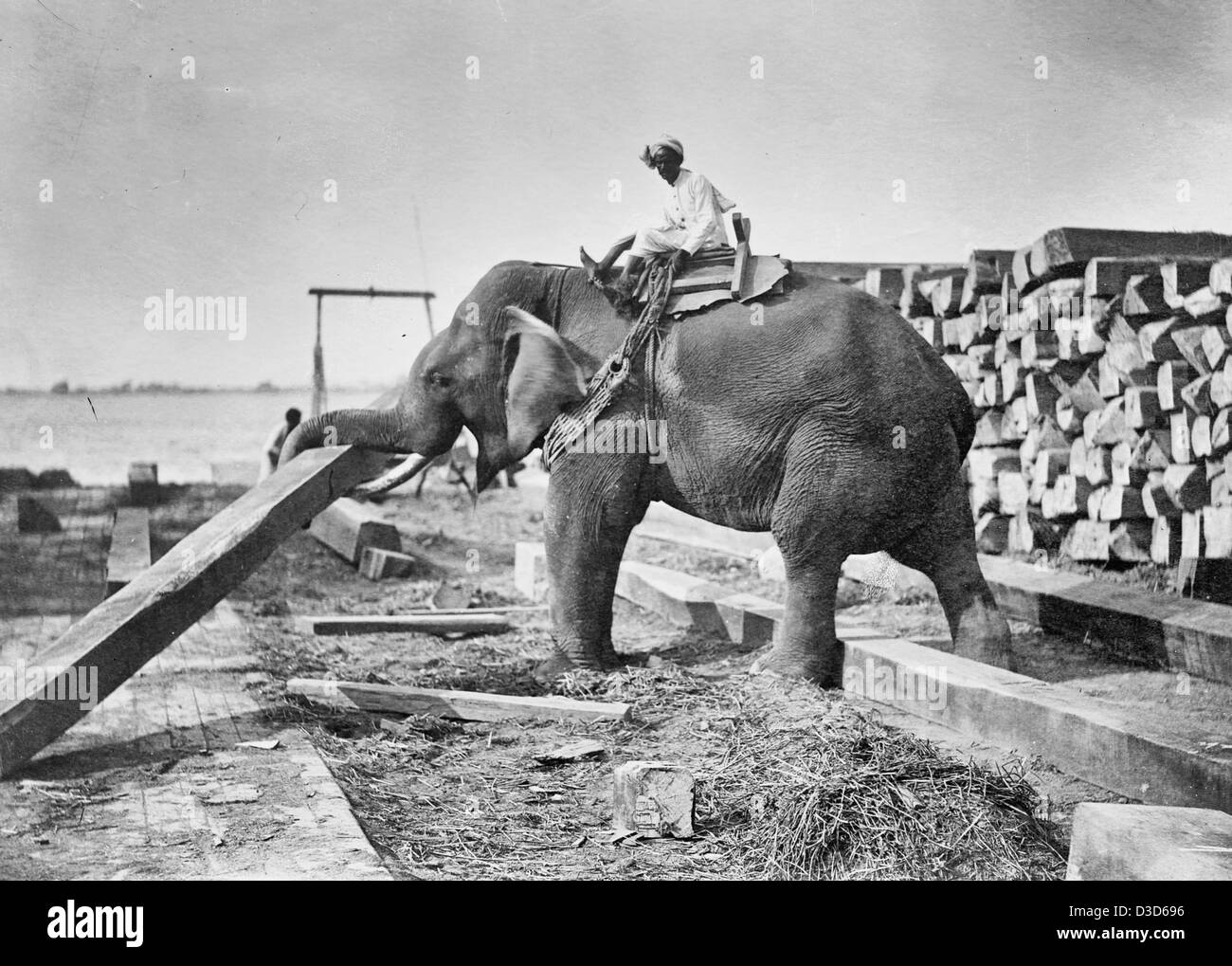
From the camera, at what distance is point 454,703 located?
533 centimetres

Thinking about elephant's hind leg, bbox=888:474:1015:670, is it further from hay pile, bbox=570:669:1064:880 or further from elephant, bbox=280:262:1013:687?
hay pile, bbox=570:669:1064:880

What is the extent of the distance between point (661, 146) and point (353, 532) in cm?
484

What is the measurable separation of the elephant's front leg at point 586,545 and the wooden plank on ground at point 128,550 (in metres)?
2.14

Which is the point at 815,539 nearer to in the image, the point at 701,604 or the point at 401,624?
the point at 701,604

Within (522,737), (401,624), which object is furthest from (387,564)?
(522,737)

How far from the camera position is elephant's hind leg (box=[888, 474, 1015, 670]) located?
565 cm

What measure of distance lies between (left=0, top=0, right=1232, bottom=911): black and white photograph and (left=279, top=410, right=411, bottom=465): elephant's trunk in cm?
2

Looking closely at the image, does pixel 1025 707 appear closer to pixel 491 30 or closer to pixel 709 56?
pixel 709 56

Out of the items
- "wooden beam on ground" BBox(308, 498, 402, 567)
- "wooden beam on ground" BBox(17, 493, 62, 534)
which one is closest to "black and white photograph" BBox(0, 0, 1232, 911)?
"wooden beam on ground" BBox(308, 498, 402, 567)

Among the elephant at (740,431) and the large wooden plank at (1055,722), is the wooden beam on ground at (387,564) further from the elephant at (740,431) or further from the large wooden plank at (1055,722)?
the large wooden plank at (1055,722)

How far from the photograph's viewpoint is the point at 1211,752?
3.84m

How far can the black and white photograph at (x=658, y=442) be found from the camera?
12.8 feet
